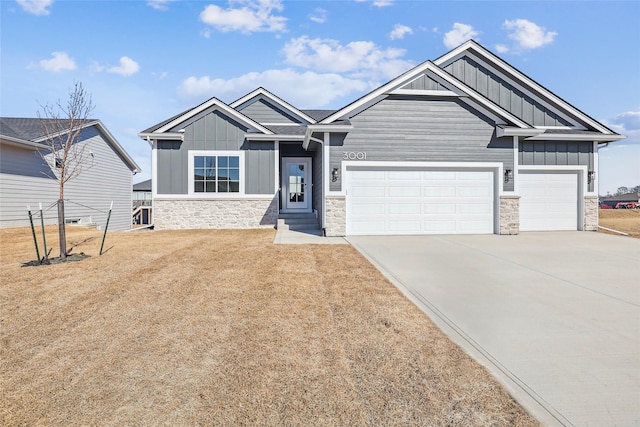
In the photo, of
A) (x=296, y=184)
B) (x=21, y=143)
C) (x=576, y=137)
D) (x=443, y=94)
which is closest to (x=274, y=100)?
(x=296, y=184)

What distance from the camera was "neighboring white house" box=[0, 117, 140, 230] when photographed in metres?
13.2

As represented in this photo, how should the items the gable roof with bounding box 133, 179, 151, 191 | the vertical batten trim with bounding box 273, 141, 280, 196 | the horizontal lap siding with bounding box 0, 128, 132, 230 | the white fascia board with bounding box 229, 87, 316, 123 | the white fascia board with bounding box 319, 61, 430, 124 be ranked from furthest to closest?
the gable roof with bounding box 133, 179, 151, 191 < the white fascia board with bounding box 229, 87, 316, 123 < the vertical batten trim with bounding box 273, 141, 280, 196 < the horizontal lap siding with bounding box 0, 128, 132, 230 < the white fascia board with bounding box 319, 61, 430, 124

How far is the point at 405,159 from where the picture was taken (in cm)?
1084

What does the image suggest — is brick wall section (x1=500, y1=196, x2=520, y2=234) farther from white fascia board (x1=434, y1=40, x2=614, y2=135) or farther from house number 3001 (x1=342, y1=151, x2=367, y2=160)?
house number 3001 (x1=342, y1=151, x2=367, y2=160)

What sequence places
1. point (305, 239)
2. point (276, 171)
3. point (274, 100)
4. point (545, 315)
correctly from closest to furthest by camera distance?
point (545, 315) → point (305, 239) → point (276, 171) → point (274, 100)

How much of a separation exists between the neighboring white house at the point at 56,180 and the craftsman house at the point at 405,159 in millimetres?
5694

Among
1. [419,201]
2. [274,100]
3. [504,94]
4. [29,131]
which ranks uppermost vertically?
[274,100]

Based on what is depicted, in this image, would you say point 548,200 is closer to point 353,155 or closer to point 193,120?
point 353,155

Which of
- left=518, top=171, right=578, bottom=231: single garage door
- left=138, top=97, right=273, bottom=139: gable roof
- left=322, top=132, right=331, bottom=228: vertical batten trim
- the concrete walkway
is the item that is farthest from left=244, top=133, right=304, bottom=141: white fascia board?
left=518, top=171, right=578, bottom=231: single garage door

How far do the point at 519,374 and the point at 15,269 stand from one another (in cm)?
853

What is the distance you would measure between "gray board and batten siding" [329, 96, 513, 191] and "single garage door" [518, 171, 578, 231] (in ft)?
5.06

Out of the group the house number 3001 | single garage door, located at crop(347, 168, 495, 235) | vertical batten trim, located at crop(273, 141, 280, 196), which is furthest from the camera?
vertical batten trim, located at crop(273, 141, 280, 196)

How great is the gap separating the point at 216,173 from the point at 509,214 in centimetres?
1110

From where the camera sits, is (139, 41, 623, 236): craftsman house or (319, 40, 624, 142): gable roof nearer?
(319, 40, 624, 142): gable roof
